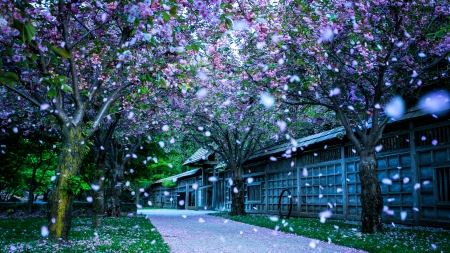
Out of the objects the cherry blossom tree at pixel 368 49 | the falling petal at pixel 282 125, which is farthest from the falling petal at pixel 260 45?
the falling petal at pixel 282 125

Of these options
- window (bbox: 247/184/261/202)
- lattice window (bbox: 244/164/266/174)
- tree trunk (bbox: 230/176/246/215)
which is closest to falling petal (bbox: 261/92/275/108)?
tree trunk (bbox: 230/176/246/215)

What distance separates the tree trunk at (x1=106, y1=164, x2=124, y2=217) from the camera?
18.7 m

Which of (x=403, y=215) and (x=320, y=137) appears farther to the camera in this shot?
(x=320, y=137)

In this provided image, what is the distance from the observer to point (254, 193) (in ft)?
74.8


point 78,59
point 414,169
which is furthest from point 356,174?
point 78,59

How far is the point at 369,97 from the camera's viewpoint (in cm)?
1103

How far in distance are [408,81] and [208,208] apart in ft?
79.7

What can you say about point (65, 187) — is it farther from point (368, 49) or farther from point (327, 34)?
point (368, 49)

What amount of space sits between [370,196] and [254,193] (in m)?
13.3

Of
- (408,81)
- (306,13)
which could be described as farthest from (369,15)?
(408,81)

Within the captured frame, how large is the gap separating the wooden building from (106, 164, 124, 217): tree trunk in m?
7.31

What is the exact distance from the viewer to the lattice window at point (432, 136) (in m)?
10.2

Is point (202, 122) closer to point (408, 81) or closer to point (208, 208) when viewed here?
point (408, 81)

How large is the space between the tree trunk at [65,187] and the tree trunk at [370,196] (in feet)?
22.7
